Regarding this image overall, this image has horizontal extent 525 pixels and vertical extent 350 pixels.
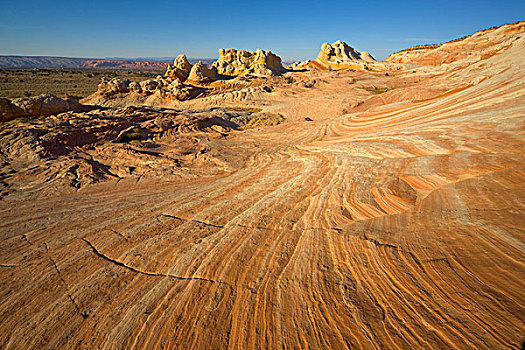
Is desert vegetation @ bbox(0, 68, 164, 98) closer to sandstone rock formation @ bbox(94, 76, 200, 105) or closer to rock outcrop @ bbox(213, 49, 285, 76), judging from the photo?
sandstone rock formation @ bbox(94, 76, 200, 105)

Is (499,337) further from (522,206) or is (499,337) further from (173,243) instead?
(173,243)

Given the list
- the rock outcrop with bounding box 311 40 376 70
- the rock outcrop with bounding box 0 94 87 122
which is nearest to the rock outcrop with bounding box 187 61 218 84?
the rock outcrop with bounding box 0 94 87 122

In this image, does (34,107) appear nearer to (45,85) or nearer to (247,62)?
(247,62)

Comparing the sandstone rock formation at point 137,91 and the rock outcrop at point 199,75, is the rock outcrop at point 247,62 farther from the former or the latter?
the sandstone rock formation at point 137,91

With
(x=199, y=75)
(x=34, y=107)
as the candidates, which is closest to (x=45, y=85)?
(x=199, y=75)

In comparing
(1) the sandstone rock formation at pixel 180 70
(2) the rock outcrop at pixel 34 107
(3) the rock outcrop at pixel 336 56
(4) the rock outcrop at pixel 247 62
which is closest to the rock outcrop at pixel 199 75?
(1) the sandstone rock formation at pixel 180 70

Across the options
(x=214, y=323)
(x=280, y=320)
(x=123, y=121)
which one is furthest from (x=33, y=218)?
Answer: (x=123, y=121)
